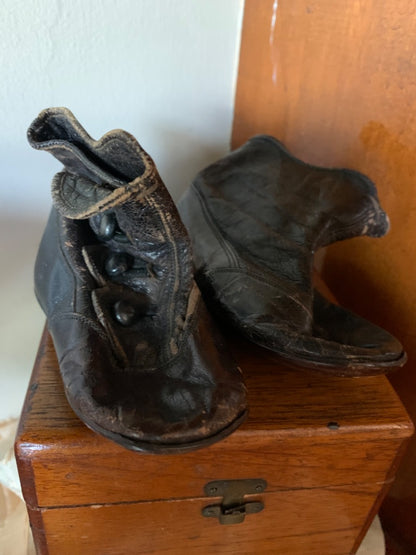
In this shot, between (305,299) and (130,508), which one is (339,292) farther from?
(130,508)

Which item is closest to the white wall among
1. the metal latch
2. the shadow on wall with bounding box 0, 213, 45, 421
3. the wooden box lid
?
the shadow on wall with bounding box 0, 213, 45, 421

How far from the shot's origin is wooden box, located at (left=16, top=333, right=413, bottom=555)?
44cm

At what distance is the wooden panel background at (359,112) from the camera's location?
57 centimetres

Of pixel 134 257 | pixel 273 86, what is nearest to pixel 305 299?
pixel 134 257

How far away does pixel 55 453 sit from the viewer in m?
0.42

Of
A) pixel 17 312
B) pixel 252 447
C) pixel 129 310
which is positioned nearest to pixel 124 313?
pixel 129 310

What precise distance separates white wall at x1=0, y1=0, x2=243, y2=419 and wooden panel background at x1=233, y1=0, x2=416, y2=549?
67 millimetres

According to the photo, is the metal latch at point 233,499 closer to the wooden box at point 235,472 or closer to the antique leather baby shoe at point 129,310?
the wooden box at point 235,472

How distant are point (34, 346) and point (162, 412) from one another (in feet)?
1.51

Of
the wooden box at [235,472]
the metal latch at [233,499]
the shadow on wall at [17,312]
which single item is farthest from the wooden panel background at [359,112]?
the shadow on wall at [17,312]

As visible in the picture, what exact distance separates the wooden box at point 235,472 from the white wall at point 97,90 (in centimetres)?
27

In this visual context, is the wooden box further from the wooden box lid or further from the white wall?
the white wall

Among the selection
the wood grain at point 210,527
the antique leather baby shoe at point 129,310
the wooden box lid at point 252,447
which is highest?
the antique leather baby shoe at point 129,310

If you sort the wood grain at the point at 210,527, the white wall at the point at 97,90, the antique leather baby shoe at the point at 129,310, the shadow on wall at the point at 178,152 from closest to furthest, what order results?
the antique leather baby shoe at the point at 129,310 → the wood grain at the point at 210,527 → the white wall at the point at 97,90 → the shadow on wall at the point at 178,152
